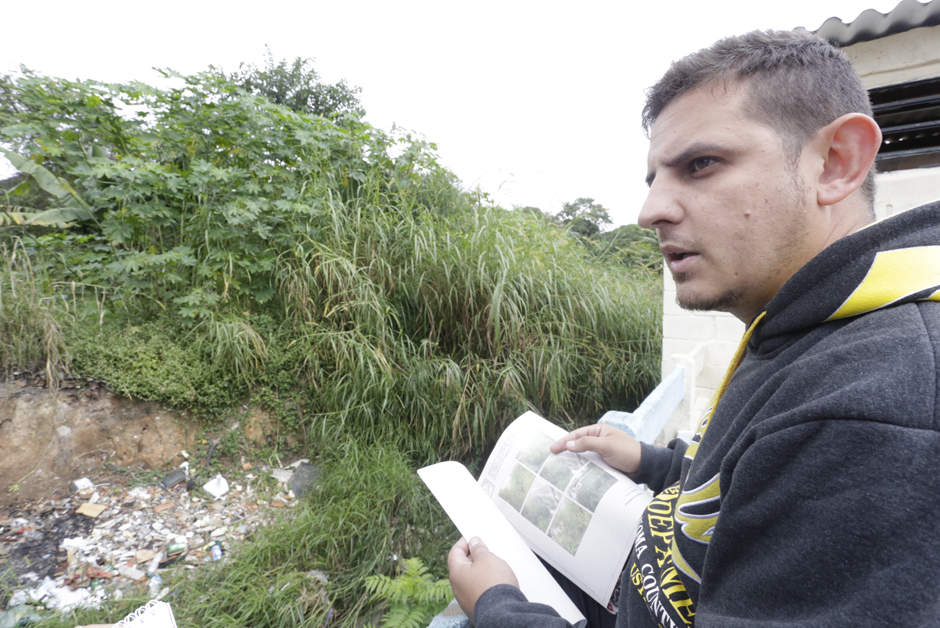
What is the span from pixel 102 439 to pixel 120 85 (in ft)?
7.80

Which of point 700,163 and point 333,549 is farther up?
point 700,163

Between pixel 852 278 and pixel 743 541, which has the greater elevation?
pixel 852 278

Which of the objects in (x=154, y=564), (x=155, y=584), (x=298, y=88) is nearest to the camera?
(x=155, y=584)

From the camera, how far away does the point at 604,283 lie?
3.56m

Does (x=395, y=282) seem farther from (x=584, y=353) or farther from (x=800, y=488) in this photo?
(x=800, y=488)

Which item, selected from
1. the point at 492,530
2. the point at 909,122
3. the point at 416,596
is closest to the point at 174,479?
the point at 416,596

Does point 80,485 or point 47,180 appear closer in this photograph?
point 80,485

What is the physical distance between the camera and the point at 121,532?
2115 millimetres

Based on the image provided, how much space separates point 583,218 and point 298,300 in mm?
2702

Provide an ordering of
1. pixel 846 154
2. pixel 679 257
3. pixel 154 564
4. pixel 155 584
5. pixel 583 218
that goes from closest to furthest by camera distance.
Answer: pixel 846 154
pixel 679 257
pixel 155 584
pixel 154 564
pixel 583 218

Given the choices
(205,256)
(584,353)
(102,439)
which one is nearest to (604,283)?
(584,353)

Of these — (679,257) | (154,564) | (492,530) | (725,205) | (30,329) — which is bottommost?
(154,564)

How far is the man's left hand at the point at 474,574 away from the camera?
0.98 meters

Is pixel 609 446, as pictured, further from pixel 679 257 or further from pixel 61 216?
pixel 61 216
